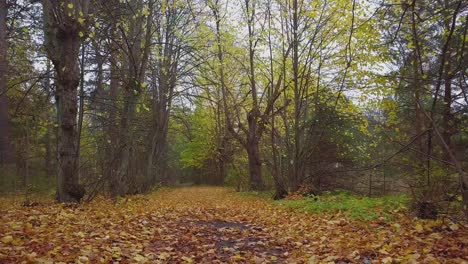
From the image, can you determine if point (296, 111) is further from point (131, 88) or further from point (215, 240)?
point (215, 240)

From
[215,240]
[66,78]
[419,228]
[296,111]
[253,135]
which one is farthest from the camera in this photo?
[253,135]

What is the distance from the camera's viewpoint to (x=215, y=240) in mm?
5984

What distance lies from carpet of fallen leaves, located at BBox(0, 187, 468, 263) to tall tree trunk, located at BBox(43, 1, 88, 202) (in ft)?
2.52

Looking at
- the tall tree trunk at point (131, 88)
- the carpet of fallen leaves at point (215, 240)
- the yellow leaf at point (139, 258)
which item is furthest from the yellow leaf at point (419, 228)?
the tall tree trunk at point (131, 88)

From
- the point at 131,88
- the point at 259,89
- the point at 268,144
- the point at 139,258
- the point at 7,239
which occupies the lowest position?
the point at 139,258

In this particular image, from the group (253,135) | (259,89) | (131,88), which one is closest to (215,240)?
(131,88)

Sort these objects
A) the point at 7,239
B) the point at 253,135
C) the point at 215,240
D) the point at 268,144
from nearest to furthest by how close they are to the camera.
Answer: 1. the point at 7,239
2. the point at 215,240
3. the point at 253,135
4. the point at 268,144

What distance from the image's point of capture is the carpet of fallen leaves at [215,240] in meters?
4.13

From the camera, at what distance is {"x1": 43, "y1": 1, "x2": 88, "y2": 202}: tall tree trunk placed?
24.7 ft

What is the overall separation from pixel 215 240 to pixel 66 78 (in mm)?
4620

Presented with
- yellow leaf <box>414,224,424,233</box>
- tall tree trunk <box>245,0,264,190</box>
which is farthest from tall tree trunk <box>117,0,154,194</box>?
yellow leaf <box>414,224,424,233</box>

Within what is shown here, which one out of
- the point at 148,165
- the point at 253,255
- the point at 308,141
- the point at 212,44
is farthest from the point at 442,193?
the point at 148,165

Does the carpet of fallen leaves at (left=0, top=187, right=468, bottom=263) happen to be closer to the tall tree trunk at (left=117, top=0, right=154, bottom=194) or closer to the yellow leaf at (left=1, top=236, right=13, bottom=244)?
the yellow leaf at (left=1, top=236, right=13, bottom=244)

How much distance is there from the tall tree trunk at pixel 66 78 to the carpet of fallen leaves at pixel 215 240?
2.52 feet
